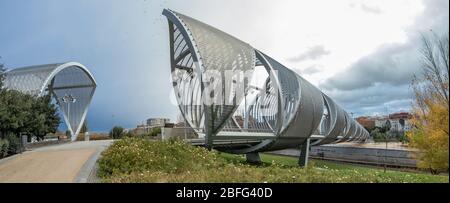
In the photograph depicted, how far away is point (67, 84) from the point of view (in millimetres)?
60344

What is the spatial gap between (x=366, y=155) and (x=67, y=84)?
3969 centimetres

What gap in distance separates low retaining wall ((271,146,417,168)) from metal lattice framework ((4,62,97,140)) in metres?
28.8

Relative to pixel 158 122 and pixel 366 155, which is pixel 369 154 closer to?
pixel 366 155

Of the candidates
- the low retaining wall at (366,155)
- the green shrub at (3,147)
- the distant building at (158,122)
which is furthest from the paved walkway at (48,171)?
the distant building at (158,122)

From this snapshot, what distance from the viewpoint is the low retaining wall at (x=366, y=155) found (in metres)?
40.3

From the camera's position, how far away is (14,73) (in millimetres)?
55844

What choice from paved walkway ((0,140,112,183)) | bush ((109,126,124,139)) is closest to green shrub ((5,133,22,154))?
paved walkway ((0,140,112,183))

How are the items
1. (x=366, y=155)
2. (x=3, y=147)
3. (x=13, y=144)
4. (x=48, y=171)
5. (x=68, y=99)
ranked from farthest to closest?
(x=68, y=99)
(x=366, y=155)
(x=13, y=144)
(x=3, y=147)
(x=48, y=171)

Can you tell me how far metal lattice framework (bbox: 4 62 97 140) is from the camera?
5138 cm

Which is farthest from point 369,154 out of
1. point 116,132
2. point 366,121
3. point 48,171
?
point 366,121

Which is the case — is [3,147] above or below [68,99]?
below

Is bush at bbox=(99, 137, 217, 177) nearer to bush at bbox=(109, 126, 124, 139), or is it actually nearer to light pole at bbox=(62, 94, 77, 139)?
bush at bbox=(109, 126, 124, 139)

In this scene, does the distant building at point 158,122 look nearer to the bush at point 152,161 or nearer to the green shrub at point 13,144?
the green shrub at point 13,144
